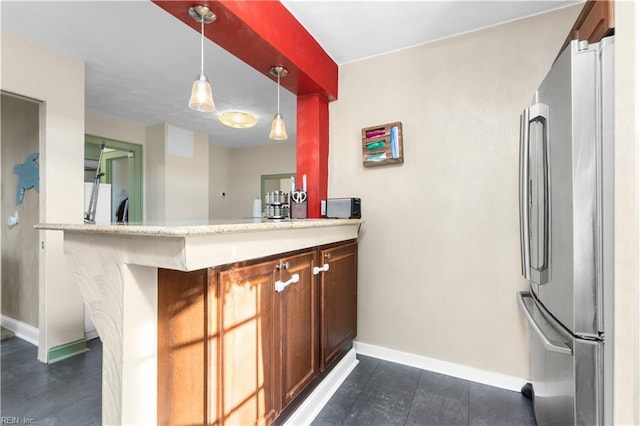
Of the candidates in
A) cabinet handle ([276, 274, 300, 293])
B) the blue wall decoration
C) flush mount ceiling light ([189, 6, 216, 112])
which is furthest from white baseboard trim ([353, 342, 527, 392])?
the blue wall decoration

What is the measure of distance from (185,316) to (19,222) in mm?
3046

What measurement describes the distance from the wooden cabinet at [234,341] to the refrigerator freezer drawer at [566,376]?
1117 mm

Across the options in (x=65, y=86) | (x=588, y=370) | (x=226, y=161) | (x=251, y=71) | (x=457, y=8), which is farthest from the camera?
(x=226, y=161)

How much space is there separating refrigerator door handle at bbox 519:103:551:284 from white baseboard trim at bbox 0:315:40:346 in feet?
12.8

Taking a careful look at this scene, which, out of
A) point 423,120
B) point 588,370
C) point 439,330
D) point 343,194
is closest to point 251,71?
point 343,194

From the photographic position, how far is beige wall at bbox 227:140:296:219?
225 inches

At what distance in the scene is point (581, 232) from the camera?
1009 millimetres

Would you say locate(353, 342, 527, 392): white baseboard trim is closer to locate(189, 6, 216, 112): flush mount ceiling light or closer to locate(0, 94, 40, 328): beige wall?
locate(189, 6, 216, 112): flush mount ceiling light

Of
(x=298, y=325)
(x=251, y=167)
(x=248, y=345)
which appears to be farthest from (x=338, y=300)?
(x=251, y=167)

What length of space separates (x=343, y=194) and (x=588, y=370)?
1823mm

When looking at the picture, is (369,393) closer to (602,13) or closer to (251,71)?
(602,13)

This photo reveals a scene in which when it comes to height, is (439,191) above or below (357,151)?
below

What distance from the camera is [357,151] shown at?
245 centimetres

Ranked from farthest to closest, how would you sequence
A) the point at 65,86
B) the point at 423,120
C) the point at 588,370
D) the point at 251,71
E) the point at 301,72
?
the point at 251,71
the point at 65,86
the point at 423,120
the point at 301,72
the point at 588,370
